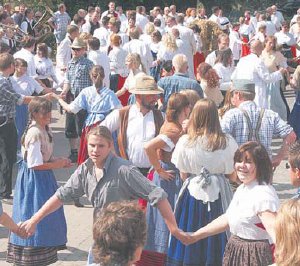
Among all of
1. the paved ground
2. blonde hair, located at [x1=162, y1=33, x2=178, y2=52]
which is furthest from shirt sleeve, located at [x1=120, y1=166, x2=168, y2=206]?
blonde hair, located at [x1=162, y1=33, x2=178, y2=52]

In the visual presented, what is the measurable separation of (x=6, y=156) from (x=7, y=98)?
71 cm

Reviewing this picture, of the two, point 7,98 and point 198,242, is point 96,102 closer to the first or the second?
point 7,98

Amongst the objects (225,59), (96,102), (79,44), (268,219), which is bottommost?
(268,219)

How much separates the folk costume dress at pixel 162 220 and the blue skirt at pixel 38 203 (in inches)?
32.9

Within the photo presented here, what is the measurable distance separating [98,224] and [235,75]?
700cm

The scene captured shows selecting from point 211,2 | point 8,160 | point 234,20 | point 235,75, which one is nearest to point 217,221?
point 8,160

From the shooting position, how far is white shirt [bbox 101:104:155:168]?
6.62 m

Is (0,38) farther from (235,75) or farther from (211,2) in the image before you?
(211,2)

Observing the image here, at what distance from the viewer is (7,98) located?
880 cm

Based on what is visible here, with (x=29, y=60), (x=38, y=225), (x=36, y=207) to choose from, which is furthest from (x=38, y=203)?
(x=29, y=60)

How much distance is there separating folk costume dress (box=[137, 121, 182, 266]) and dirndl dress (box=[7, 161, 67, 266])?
83 cm

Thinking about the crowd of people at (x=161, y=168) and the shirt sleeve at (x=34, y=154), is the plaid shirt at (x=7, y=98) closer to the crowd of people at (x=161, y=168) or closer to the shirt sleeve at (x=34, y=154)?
the crowd of people at (x=161, y=168)

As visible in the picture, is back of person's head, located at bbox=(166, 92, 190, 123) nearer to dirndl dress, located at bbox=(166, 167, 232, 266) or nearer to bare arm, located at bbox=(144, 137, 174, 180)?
bare arm, located at bbox=(144, 137, 174, 180)

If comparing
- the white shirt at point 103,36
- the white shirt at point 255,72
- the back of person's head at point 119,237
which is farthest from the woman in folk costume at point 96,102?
the white shirt at point 103,36
